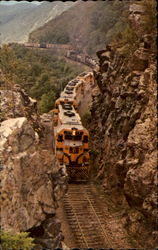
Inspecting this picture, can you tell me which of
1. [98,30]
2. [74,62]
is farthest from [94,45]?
[74,62]

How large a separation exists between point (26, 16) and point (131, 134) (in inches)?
2339

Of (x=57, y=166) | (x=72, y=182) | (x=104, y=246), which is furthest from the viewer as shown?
(x=72, y=182)

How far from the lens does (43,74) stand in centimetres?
5538

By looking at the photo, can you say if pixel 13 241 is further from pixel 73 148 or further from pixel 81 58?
pixel 81 58

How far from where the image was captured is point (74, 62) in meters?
73.4

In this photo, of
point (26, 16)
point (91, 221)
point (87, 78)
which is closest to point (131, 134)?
point (91, 221)

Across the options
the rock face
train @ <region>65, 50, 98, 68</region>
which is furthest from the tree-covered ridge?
the rock face

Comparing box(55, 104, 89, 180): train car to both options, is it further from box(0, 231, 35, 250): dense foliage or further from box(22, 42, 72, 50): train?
box(22, 42, 72, 50): train

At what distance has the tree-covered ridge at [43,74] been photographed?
164ft

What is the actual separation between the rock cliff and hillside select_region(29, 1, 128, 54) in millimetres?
64277

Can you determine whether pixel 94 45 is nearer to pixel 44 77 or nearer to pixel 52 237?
pixel 44 77

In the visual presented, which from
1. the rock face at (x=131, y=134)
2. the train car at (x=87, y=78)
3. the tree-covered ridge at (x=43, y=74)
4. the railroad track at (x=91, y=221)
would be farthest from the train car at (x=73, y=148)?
the train car at (x=87, y=78)

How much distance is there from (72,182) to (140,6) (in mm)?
16257

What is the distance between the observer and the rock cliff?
12336 millimetres
